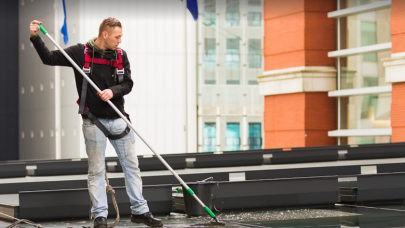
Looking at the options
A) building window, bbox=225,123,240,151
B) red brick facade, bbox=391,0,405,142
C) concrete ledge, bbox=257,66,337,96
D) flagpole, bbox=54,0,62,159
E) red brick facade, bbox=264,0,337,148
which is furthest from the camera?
flagpole, bbox=54,0,62,159

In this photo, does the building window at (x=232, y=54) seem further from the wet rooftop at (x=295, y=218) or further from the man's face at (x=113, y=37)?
the man's face at (x=113, y=37)

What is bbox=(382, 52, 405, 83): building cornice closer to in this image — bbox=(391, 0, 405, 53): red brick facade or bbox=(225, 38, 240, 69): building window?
bbox=(391, 0, 405, 53): red brick facade

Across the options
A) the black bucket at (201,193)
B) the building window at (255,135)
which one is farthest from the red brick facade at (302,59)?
the black bucket at (201,193)

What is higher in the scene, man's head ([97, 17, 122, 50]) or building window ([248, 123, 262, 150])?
man's head ([97, 17, 122, 50])

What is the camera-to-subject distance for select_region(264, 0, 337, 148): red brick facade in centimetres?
3359

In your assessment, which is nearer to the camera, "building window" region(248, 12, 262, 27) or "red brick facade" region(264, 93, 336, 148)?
"red brick facade" region(264, 93, 336, 148)

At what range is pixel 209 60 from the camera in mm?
45250

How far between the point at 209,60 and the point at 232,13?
117 inches

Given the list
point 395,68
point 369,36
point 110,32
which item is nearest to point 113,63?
point 110,32

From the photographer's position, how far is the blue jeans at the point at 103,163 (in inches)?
305

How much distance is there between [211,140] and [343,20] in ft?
41.7

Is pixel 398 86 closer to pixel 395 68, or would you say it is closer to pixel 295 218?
pixel 395 68

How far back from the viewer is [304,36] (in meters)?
33.5

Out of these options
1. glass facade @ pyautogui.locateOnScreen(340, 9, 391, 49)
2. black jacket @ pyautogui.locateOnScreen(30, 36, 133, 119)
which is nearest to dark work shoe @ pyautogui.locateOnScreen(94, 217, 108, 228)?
black jacket @ pyautogui.locateOnScreen(30, 36, 133, 119)
